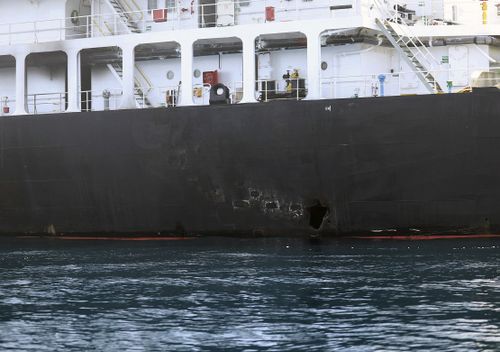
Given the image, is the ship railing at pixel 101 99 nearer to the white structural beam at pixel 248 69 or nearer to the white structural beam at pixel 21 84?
the white structural beam at pixel 21 84

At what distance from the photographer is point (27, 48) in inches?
842

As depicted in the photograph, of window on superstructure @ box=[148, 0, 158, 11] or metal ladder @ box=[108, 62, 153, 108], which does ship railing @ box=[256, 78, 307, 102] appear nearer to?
metal ladder @ box=[108, 62, 153, 108]

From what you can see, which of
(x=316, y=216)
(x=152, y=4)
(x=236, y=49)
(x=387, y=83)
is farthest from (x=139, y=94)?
(x=387, y=83)

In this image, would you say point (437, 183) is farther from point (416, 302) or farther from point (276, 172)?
point (416, 302)

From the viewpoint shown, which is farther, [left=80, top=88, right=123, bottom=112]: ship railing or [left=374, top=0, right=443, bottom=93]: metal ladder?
[left=80, top=88, right=123, bottom=112]: ship railing

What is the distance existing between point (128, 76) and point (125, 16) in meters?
2.32

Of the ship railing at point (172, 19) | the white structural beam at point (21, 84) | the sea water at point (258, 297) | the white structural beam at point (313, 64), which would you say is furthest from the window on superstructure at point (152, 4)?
the sea water at point (258, 297)

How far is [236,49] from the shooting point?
67.1 ft

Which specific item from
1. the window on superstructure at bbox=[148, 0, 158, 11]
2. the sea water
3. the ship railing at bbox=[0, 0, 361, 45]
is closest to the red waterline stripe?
the sea water

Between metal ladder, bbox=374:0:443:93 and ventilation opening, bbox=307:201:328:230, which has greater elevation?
metal ladder, bbox=374:0:443:93

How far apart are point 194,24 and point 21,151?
5746mm

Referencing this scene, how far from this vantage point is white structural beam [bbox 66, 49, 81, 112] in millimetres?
20812

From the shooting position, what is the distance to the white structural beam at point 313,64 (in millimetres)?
18641

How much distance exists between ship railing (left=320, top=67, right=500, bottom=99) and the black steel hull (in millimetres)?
1329
